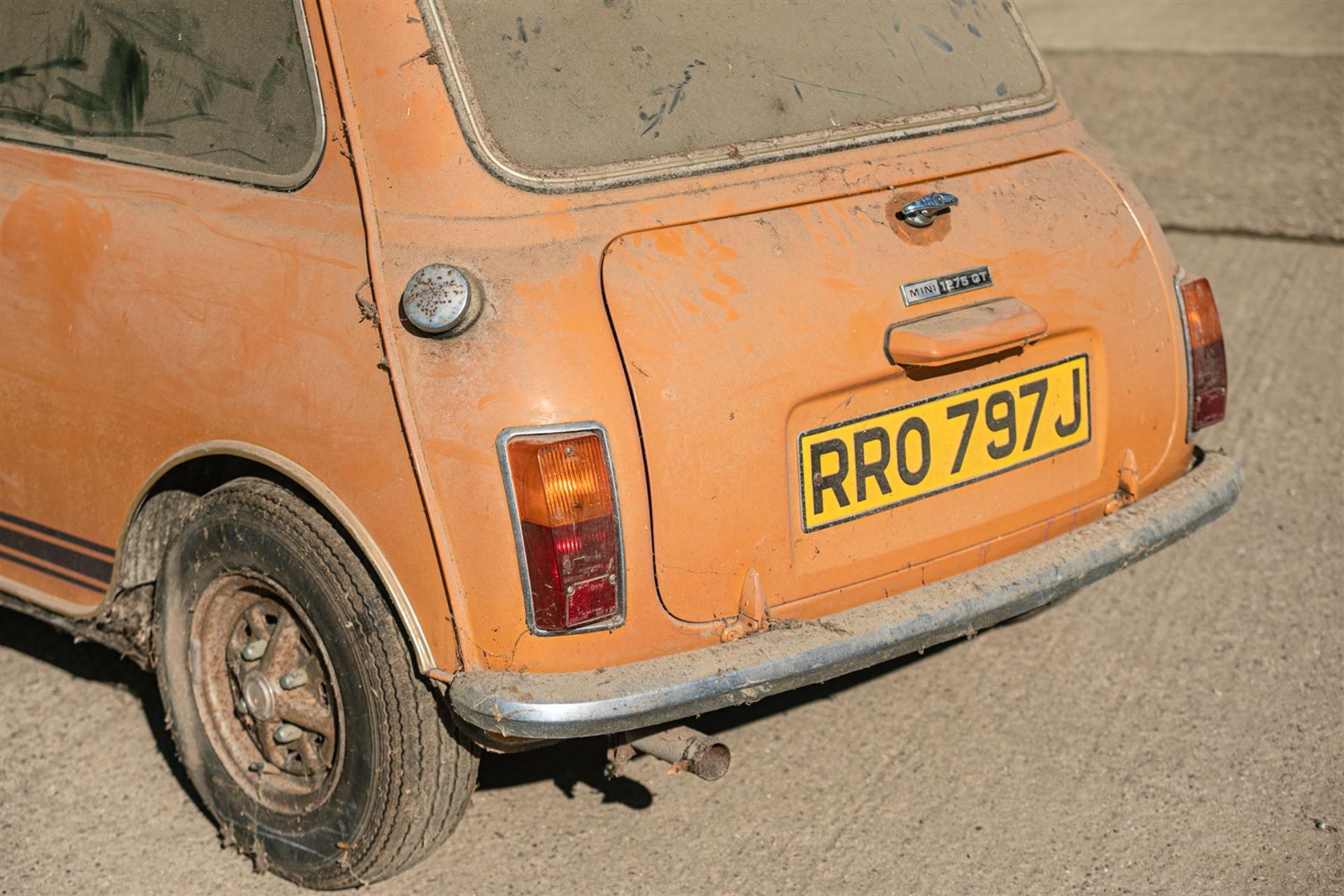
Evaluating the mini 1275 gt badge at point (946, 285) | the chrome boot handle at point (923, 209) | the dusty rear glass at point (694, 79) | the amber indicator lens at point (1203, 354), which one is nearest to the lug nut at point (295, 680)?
the dusty rear glass at point (694, 79)

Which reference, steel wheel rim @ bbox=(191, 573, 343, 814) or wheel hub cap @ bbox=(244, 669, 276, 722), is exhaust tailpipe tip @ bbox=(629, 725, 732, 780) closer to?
steel wheel rim @ bbox=(191, 573, 343, 814)

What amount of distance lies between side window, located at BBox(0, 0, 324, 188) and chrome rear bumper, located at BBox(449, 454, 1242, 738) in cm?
114

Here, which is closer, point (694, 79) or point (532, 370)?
point (532, 370)

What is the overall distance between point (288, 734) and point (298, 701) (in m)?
0.11

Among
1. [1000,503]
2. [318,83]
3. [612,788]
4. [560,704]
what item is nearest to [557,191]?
[318,83]

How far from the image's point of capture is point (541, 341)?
8.40 ft

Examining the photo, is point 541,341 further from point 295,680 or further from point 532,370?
point 295,680

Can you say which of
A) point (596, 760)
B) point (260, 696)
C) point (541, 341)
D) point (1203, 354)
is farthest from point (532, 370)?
point (1203, 354)

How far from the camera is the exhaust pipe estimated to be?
107 inches

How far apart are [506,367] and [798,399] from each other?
59cm

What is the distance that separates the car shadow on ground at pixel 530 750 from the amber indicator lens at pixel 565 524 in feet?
2.31

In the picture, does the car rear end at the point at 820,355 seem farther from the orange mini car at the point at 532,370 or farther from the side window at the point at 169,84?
the side window at the point at 169,84

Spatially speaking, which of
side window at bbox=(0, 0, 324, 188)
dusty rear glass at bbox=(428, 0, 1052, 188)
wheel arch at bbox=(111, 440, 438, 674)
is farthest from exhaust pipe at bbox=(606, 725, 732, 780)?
side window at bbox=(0, 0, 324, 188)

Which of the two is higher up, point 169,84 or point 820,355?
point 169,84
